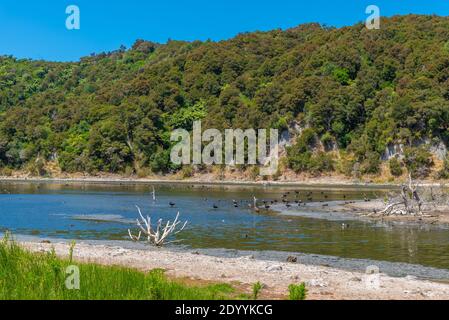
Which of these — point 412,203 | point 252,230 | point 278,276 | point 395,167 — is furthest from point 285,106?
point 278,276

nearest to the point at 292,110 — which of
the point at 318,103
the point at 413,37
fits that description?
the point at 318,103

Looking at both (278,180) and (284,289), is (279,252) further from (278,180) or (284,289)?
(278,180)

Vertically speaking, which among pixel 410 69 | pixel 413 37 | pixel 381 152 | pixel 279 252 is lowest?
pixel 279 252

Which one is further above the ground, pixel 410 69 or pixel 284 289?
pixel 410 69

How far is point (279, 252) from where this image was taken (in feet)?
103

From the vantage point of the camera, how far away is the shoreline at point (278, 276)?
58.1 ft

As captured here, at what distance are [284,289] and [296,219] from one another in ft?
105

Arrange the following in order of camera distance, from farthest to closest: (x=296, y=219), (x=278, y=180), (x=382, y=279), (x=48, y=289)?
1. (x=278, y=180)
2. (x=296, y=219)
3. (x=382, y=279)
4. (x=48, y=289)

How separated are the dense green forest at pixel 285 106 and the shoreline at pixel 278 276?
8928 cm

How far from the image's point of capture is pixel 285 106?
137375mm

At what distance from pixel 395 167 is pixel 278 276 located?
313ft

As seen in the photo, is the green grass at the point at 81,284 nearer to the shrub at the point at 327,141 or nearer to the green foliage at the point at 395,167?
the green foliage at the point at 395,167

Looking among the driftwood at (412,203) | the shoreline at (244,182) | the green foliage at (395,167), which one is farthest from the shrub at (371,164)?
the driftwood at (412,203)

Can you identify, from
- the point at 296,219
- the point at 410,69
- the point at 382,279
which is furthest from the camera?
the point at 410,69
